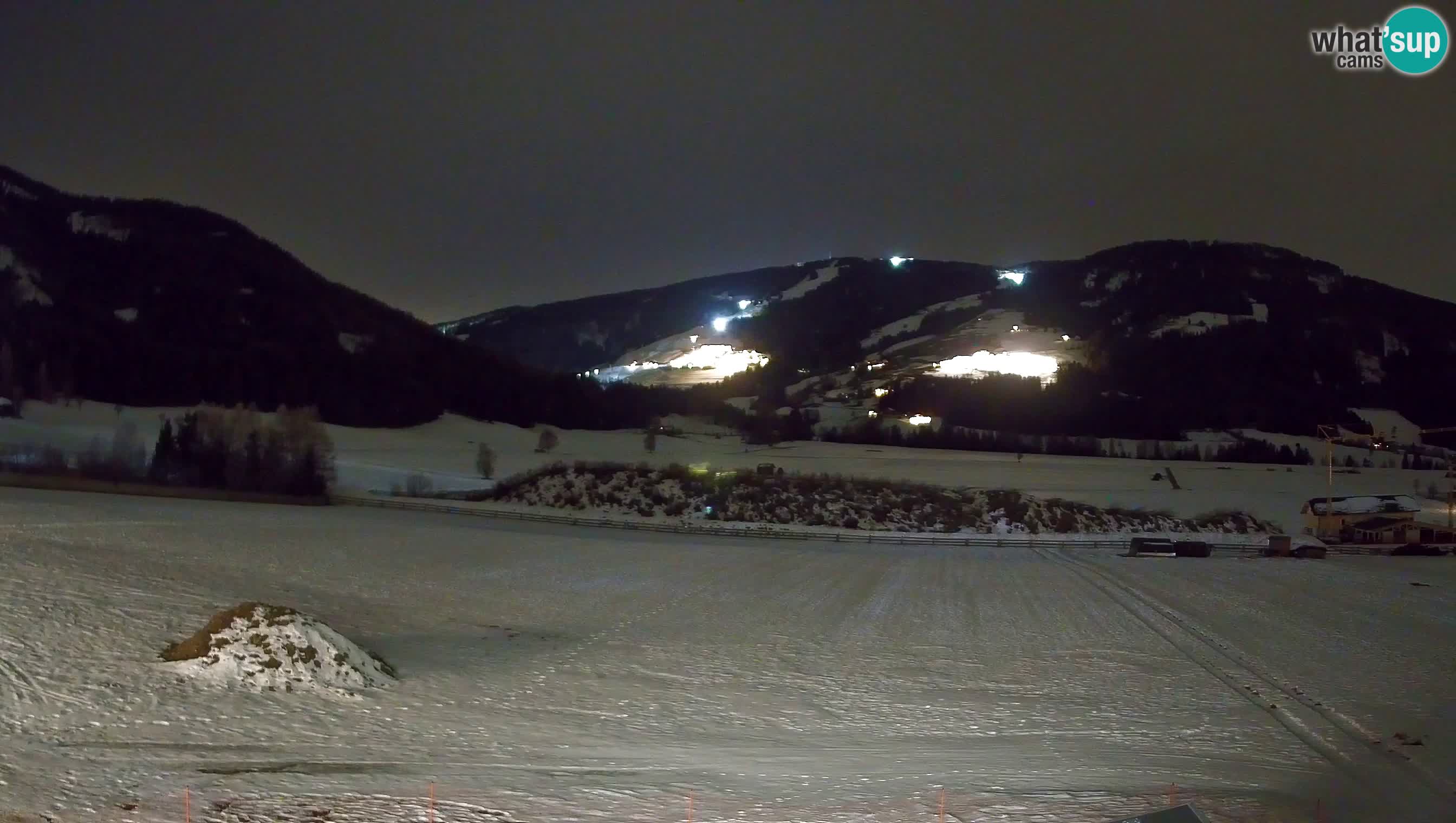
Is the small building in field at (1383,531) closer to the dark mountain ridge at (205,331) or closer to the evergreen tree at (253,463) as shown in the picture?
the evergreen tree at (253,463)

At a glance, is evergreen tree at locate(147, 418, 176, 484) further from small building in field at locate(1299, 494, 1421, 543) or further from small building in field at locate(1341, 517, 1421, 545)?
small building in field at locate(1341, 517, 1421, 545)

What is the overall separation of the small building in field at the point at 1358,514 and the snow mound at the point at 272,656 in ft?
172

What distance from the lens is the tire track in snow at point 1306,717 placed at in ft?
36.5

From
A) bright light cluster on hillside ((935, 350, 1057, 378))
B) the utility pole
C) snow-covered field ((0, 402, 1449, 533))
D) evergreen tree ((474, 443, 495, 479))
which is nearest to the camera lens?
the utility pole

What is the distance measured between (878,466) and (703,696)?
62713mm

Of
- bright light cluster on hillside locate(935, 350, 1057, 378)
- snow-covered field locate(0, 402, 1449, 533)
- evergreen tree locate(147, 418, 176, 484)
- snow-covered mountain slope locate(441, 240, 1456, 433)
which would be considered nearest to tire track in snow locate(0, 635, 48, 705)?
evergreen tree locate(147, 418, 176, 484)

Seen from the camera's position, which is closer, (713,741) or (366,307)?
(713,741)

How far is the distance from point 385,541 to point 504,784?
87.8ft

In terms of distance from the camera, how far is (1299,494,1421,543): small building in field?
1981 inches

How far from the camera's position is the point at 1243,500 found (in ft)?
211

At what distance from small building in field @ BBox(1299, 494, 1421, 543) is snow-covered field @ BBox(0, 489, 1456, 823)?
870 inches

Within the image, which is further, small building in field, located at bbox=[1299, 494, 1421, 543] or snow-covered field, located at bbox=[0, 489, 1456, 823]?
small building in field, located at bbox=[1299, 494, 1421, 543]

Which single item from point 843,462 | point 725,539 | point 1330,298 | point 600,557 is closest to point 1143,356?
point 1330,298

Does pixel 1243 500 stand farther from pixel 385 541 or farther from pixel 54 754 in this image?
pixel 54 754
